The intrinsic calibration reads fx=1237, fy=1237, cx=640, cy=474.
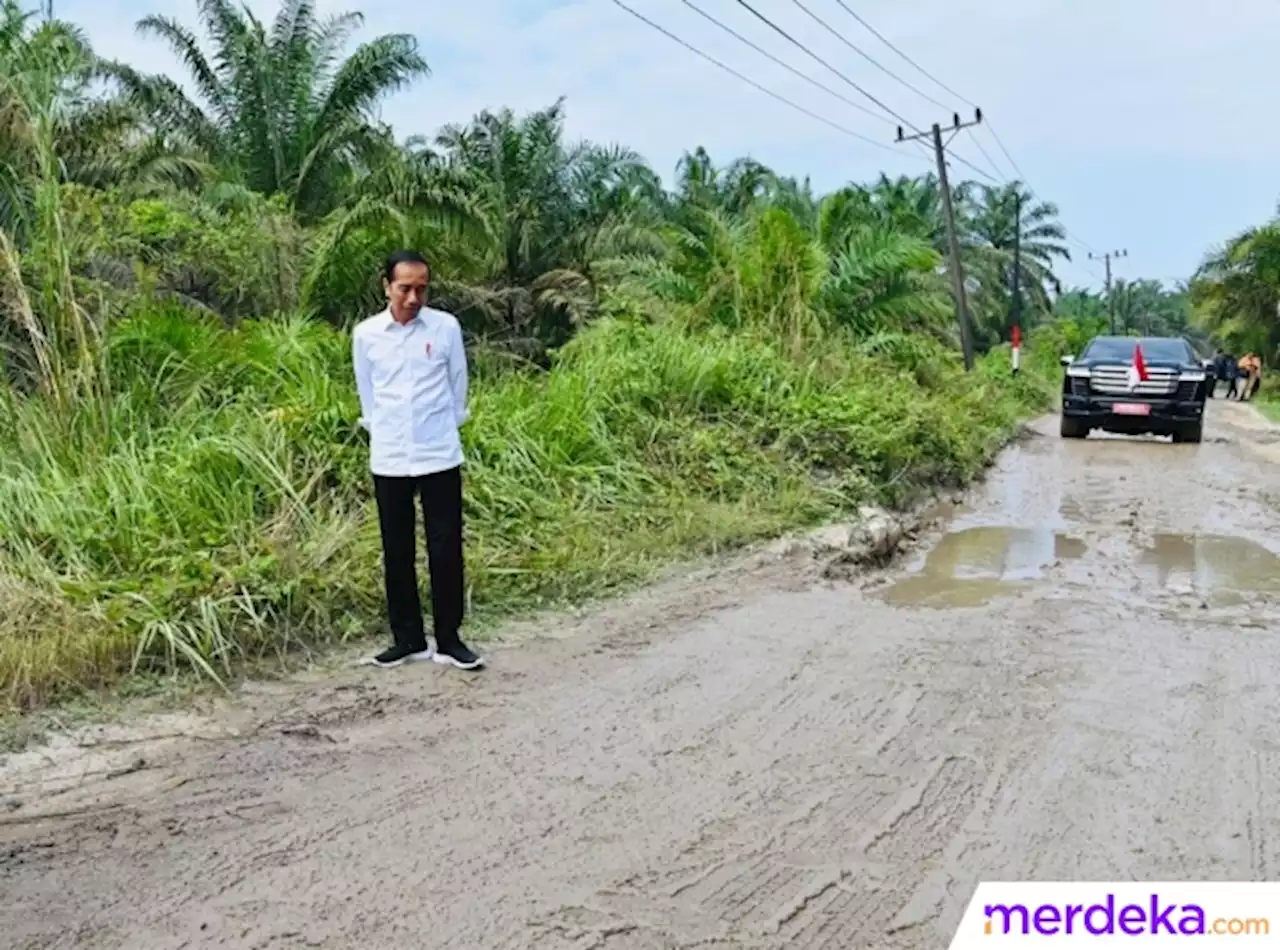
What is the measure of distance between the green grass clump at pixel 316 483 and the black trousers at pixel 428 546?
1.36ft

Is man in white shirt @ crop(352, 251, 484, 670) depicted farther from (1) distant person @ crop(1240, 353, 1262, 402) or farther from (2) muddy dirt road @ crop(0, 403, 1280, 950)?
(1) distant person @ crop(1240, 353, 1262, 402)

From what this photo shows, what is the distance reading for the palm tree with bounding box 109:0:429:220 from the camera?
20422mm

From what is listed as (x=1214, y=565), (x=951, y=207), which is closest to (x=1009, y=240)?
(x=951, y=207)

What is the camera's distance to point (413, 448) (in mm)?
5039

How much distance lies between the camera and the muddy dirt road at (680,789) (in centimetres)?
306

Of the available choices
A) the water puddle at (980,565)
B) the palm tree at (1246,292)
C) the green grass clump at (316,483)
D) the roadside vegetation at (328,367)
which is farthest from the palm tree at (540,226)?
the palm tree at (1246,292)

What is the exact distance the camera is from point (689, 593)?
21.9 feet

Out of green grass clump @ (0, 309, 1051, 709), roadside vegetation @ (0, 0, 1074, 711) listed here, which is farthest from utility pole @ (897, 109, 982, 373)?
green grass clump @ (0, 309, 1051, 709)

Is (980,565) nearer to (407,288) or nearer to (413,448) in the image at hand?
(413,448)

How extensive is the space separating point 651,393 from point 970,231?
48.8m

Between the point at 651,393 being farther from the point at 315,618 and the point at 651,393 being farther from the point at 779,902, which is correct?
the point at 779,902

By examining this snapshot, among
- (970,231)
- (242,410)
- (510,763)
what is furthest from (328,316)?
(970,231)

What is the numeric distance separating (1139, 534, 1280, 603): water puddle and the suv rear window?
331 inches

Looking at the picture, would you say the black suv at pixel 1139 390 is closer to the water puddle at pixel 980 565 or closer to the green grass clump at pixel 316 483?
the green grass clump at pixel 316 483
